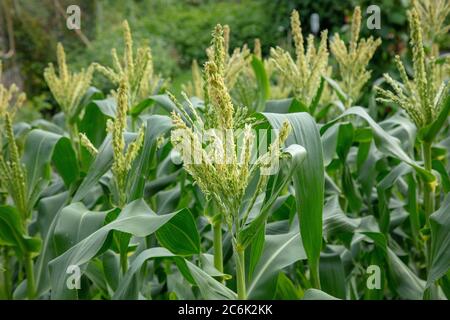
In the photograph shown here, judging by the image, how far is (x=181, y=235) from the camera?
1411 mm

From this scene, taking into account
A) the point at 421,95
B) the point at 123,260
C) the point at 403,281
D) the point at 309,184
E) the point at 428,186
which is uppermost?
the point at 421,95

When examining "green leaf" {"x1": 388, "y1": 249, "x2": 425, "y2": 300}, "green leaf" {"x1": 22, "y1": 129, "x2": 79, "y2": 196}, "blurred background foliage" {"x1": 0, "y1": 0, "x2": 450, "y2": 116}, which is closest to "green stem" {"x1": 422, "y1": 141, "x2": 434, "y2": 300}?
"green leaf" {"x1": 388, "y1": 249, "x2": 425, "y2": 300}

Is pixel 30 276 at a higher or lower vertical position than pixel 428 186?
lower

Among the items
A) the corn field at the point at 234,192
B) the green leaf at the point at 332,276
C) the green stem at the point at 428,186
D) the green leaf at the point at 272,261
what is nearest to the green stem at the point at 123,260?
the corn field at the point at 234,192

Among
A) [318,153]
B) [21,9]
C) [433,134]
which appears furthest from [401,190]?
[21,9]

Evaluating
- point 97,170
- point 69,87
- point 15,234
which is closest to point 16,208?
point 15,234

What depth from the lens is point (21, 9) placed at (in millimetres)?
7949

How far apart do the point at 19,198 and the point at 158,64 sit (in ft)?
18.9

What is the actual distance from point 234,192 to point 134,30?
8.07m

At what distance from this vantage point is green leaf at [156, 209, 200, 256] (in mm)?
1370

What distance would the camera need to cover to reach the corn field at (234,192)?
121 cm

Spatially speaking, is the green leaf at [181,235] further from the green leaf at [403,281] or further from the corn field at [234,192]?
the green leaf at [403,281]

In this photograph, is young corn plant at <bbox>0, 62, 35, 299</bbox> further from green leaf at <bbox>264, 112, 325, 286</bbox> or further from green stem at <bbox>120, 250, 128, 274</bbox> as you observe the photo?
green leaf at <bbox>264, 112, 325, 286</bbox>

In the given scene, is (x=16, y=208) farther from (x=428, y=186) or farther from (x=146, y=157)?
(x=428, y=186)
